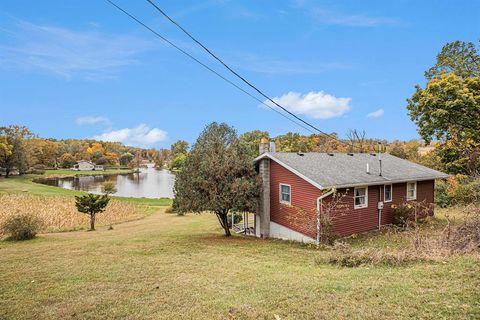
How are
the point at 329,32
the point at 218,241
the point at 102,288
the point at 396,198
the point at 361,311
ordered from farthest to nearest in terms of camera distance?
the point at 396,198 < the point at 329,32 < the point at 218,241 < the point at 102,288 < the point at 361,311

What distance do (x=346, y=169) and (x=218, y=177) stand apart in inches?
264

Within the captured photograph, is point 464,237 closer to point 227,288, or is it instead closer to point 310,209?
point 310,209

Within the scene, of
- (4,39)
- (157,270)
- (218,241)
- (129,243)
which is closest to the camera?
(157,270)

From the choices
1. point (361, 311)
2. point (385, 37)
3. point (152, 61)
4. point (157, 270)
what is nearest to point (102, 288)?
point (157, 270)

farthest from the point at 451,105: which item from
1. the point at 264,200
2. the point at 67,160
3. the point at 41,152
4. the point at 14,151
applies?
the point at 67,160

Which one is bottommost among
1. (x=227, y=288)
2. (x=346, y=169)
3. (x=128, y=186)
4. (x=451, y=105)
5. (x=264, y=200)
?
(x=128, y=186)

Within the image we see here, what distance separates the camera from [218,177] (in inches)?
539

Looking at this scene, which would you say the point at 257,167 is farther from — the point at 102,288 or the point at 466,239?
the point at 102,288

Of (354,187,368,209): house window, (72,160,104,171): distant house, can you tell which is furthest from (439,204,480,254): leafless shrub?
(72,160,104,171): distant house

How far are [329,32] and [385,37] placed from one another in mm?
3160

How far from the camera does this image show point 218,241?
547 inches

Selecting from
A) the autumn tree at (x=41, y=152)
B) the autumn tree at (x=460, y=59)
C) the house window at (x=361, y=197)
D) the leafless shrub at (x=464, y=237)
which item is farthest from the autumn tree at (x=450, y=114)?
the autumn tree at (x=41, y=152)

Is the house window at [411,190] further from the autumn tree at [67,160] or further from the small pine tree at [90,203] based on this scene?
the autumn tree at [67,160]

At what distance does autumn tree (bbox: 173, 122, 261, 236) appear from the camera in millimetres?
13750
